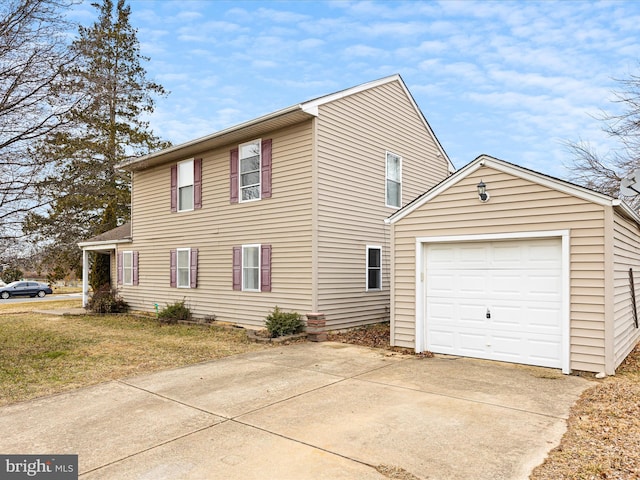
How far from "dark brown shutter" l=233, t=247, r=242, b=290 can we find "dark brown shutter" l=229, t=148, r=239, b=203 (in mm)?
1499

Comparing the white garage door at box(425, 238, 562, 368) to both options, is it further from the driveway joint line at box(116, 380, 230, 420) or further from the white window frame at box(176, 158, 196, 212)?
the white window frame at box(176, 158, 196, 212)

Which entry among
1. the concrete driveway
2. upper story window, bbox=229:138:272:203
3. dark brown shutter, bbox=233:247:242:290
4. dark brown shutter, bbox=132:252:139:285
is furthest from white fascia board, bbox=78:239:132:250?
the concrete driveway

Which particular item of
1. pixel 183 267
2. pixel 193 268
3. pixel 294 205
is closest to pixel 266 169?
pixel 294 205

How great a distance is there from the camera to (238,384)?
630 cm

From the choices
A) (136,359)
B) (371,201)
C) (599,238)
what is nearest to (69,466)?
(136,359)

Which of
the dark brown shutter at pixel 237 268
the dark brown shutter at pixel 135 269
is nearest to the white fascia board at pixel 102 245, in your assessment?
the dark brown shutter at pixel 135 269

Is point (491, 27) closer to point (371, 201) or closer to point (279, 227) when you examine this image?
point (371, 201)

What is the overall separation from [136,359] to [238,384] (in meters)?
3.03

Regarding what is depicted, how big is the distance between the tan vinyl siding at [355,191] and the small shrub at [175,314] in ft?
17.2

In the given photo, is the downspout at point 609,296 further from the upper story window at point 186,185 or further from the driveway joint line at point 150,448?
the upper story window at point 186,185

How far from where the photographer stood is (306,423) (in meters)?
4.62

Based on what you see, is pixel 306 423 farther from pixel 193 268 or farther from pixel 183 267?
pixel 183 267

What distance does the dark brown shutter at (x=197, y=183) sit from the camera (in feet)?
45.0

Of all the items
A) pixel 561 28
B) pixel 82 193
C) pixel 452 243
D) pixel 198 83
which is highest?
pixel 198 83
